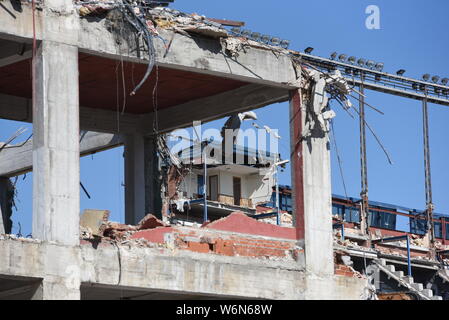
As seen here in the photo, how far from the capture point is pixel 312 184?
3412cm

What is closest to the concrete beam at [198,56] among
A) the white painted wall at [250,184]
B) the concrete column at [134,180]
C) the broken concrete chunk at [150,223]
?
the broken concrete chunk at [150,223]

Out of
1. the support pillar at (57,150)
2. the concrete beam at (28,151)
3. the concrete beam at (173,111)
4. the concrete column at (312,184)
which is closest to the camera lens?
the support pillar at (57,150)

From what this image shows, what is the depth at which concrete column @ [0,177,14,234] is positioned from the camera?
43062 millimetres

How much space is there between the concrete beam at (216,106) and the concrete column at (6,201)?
753 cm

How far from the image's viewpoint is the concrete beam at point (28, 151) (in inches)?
1568

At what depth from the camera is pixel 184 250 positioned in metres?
31.9

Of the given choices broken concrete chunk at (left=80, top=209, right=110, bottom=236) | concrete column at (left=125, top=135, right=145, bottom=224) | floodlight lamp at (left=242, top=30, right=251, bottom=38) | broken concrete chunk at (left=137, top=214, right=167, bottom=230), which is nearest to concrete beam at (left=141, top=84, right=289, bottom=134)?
concrete column at (left=125, top=135, right=145, bottom=224)

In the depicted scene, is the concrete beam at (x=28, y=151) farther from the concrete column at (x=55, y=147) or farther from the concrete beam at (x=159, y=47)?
the concrete column at (x=55, y=147)

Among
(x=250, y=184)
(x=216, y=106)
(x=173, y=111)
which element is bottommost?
(x=216, y=106)

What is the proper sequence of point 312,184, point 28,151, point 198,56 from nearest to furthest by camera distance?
point 198,56 → point 312,184 → point 28,151

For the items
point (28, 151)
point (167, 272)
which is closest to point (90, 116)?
point (28, 151)

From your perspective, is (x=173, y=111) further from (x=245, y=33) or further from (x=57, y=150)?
(x=57, y=150)

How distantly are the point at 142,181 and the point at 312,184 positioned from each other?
680 centimetres

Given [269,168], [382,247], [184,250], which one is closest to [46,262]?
[184,250]
